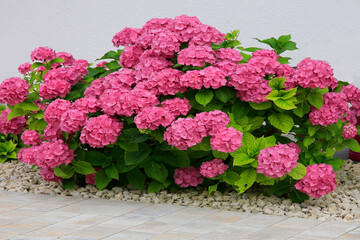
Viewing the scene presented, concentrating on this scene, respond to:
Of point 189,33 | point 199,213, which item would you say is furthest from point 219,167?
point 189,33

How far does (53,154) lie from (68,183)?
42 centimetres

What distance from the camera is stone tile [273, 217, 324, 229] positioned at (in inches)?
135

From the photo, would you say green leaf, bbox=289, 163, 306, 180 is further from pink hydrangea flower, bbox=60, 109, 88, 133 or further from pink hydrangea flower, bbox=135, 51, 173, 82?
pink hydrangea flower, bbox=60, 109, 88, 133

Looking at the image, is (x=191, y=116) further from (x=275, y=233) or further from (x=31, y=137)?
(x=31, y=137)

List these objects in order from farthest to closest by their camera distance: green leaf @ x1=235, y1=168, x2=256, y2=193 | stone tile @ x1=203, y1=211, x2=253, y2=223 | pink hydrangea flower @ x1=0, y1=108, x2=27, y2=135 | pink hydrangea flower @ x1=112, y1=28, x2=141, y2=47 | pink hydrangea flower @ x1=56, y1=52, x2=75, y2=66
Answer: pink hydrangea flower @ x1=0, y1=108, x2=27, y2=135 → pink hydrangea flower @ x1=56, y1=52, x2=75, y2=66 → pink hydrangea flower @ x1=112, y1=28, x2=141, y2=47 → green leaf @ x1=235, y1=168, x2=256, y2=193 → stone tile @ x1=203, y1=211, x2=253, y2=223

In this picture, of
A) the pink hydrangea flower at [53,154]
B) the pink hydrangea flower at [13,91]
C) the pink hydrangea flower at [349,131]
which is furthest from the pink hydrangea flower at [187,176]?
the pink hydrangea flower at [13,91]

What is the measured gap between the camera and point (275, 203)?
3.95m

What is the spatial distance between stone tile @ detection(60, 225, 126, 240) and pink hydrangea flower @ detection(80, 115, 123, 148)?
61 cm

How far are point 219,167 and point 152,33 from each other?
111cm

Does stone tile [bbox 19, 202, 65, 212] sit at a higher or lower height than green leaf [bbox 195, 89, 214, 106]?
lower

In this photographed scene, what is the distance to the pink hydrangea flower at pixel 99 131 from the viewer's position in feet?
12.3

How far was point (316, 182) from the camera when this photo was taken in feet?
12.5

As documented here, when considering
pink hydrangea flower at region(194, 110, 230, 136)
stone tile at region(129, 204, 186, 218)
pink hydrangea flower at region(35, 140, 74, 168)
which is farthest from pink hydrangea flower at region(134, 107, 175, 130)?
pink hydrangea flower at region(35, 140, 74, 168)

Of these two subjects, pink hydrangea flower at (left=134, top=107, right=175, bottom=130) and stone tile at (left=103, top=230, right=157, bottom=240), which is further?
pink hydrangea flower at (left=134, top=107, right=175, bottom=130)
